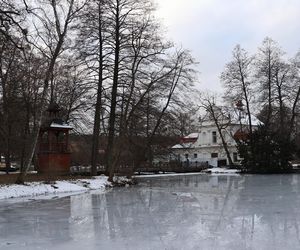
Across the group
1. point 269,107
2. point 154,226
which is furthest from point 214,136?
point 154,226

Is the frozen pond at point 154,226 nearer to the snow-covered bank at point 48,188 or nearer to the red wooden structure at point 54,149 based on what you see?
the snow-covered bank at point 48,188

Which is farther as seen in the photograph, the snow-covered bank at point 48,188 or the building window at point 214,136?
the building window at point 214,136

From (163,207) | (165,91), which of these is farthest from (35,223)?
(165,91)

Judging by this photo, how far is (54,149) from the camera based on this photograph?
3775cm

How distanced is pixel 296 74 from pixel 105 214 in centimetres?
4746

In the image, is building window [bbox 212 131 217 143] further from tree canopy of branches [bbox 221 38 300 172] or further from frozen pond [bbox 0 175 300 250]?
frozen pond [bbox 0 175 300 250]

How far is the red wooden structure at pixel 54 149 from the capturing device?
3704cm

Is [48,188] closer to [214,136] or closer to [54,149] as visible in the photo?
[54,149]

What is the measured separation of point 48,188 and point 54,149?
11.1m

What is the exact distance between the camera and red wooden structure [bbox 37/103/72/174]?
37.0 metres

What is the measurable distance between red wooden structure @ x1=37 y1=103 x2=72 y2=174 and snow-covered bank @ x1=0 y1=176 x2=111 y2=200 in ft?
18.6

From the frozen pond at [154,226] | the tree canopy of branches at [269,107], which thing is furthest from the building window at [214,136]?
the frozen pond at [154,226]

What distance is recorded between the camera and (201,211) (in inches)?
624

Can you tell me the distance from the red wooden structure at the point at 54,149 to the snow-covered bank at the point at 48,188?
223 inches
